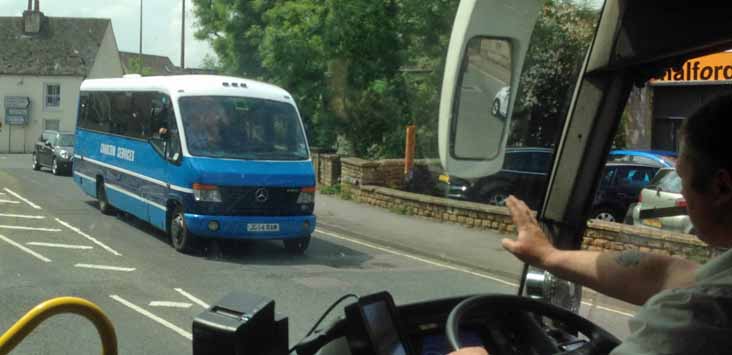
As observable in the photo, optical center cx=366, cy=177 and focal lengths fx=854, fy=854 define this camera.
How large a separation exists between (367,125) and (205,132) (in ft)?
10.7

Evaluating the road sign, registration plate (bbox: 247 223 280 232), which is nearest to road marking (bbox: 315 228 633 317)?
registration plate (bbox: 247 223 280 232)

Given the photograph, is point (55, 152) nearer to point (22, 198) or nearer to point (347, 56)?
point (22, 198)

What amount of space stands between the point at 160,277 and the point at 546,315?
23.5ft

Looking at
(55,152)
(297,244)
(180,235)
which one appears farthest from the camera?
(55,152)

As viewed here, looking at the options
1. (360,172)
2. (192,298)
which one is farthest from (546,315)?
(360,172)

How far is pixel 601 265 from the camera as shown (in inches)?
90.7

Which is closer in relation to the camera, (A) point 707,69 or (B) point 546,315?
(B) point 546,315

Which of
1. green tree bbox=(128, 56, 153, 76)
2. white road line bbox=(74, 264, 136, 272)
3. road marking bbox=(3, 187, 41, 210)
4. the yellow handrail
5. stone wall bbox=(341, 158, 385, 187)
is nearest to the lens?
the yellow handrail

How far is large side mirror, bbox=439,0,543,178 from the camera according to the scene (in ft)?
7.39

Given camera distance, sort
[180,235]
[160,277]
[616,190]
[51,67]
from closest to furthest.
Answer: [616,190] < [160,277] < [180,235] < [51,67]

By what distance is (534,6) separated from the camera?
236cm

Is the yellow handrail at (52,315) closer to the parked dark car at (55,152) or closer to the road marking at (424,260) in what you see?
the road marking at (424,260)

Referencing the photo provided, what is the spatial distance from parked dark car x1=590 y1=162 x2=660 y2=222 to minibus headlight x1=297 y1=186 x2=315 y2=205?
8215 millimetres

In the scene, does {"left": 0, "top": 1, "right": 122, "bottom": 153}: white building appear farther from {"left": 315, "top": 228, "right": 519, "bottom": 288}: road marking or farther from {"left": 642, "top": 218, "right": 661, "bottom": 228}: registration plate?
{"left": 642, "top": 218, "right": 661, "bottom": 228}: registration plate
